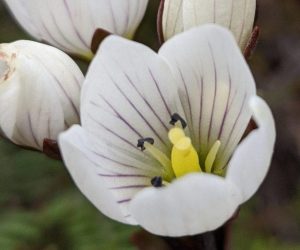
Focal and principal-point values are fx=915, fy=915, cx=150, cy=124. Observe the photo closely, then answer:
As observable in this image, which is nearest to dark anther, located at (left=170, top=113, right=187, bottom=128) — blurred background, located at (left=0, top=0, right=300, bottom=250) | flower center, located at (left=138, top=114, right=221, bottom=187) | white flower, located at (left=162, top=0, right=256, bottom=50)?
flower center, located at (left=138, top=114, right=221, bottom=187)

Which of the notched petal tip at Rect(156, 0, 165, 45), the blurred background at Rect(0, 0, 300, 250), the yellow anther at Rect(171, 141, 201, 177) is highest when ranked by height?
the notched petal tip at Rect(156, 0, 165, 45)

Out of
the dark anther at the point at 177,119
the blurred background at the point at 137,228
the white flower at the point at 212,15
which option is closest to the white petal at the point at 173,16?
the white flower at the point at 212,15

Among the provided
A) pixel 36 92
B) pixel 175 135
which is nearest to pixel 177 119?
pixel 175 135

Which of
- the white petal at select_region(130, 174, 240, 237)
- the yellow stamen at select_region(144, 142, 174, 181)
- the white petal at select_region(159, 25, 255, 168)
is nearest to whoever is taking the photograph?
the white petal at select_region(130, 174, 240, 237)

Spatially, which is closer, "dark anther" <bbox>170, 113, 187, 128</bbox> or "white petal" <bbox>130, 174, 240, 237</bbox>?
"white petal" <bbox>130, 174, 240, 237</bbox>

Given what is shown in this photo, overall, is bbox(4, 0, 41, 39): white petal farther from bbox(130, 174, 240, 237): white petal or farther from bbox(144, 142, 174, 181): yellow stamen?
bbox(130, 174, 240, 237): white petal

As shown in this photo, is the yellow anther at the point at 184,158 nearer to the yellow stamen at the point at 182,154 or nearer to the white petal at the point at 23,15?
the yellow stamen at the point at 182,154

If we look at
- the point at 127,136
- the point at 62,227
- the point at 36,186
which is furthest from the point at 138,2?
the point at 36,186
